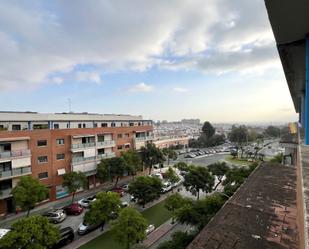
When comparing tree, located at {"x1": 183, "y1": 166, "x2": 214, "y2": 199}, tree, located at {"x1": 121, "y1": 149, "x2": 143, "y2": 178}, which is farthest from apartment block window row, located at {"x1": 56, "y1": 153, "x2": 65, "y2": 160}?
tree, located at {"x1": 183, "y1": 166, "x2": 214, "y2": 199}

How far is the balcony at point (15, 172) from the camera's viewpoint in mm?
17033

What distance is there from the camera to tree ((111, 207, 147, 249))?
10953mm

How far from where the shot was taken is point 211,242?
4168 millimetres

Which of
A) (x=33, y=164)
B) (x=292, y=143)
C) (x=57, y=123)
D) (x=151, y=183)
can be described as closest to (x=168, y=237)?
(x=151, y=183)

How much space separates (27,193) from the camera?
51.3 ft

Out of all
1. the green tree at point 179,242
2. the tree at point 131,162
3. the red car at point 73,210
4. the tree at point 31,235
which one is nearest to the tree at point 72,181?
the red car at point 73,210

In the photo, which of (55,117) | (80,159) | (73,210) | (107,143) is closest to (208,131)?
(107,143)

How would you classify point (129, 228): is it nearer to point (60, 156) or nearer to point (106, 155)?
point (60, 156)

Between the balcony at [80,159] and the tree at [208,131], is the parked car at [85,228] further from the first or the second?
the tree at [208,131]

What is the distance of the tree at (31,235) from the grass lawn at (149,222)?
3.06m

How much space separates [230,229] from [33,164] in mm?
19092

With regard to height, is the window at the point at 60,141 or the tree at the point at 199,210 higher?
the window at the point at 60,141

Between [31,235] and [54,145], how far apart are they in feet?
40.7

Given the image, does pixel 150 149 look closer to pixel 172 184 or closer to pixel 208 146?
pixel 172 184
